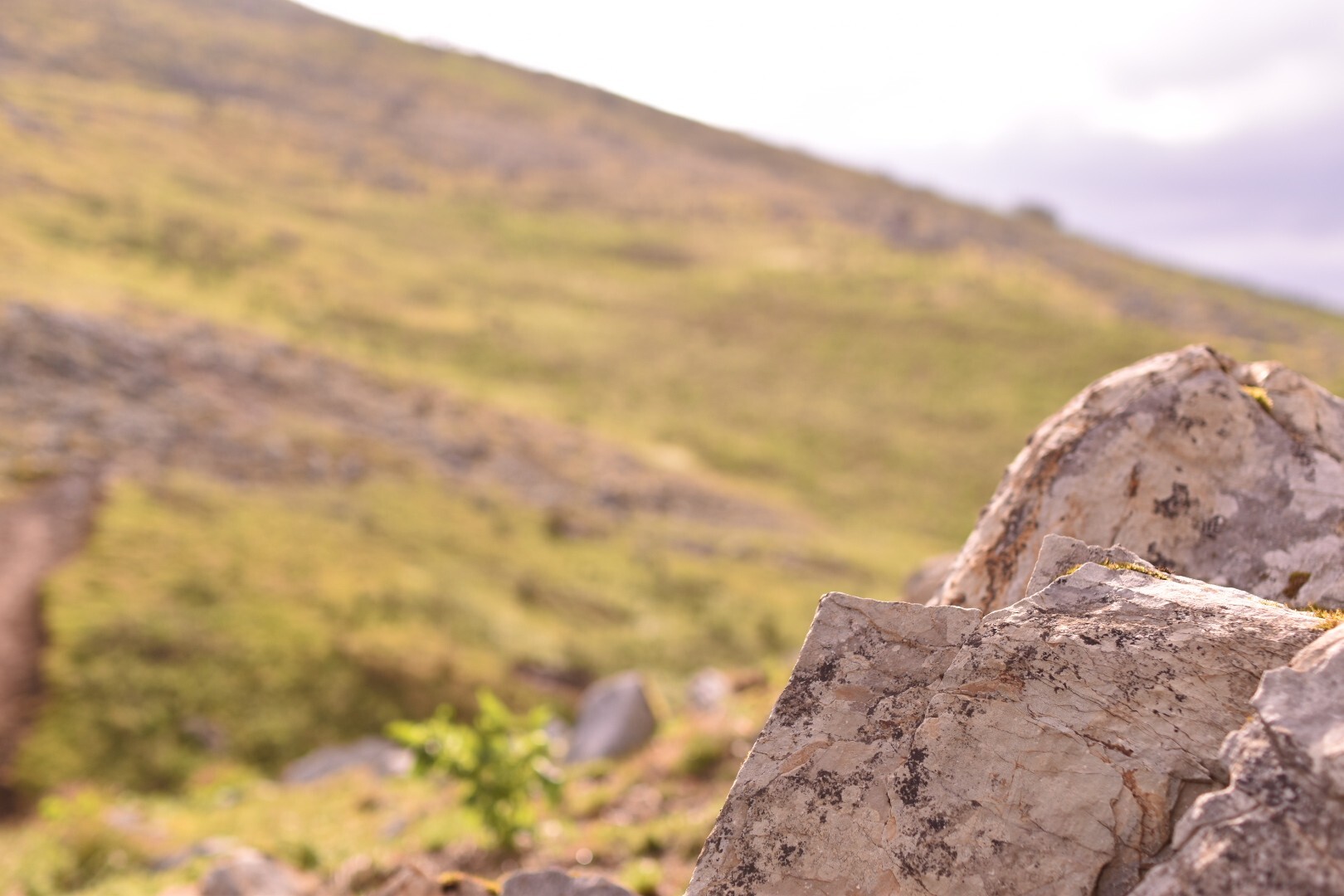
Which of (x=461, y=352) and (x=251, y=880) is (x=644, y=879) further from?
(x=461, y=352)

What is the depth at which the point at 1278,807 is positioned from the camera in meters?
3.77

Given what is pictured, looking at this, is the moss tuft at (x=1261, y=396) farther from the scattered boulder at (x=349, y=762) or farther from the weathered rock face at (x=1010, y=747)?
the scattered boulder at (x=349, y=762)

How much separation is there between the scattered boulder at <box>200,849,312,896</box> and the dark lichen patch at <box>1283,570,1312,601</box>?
9628 mm

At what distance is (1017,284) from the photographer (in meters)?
103

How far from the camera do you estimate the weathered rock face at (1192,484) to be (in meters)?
6.41

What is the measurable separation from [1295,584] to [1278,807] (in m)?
2.98

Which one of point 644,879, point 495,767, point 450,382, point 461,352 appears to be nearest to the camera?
point 644,879

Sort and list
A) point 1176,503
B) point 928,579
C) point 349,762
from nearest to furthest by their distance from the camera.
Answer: point 1176,503, point 928,579, point 349,762

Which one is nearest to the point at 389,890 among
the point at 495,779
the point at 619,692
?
the point at 495,779

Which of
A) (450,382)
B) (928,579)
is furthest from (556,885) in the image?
(450,382)

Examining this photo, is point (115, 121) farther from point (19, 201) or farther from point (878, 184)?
point (878, 184)

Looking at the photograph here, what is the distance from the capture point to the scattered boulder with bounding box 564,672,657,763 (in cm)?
1655

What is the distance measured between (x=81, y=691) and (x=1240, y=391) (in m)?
21.1

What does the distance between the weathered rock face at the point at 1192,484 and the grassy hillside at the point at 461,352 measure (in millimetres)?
17811
